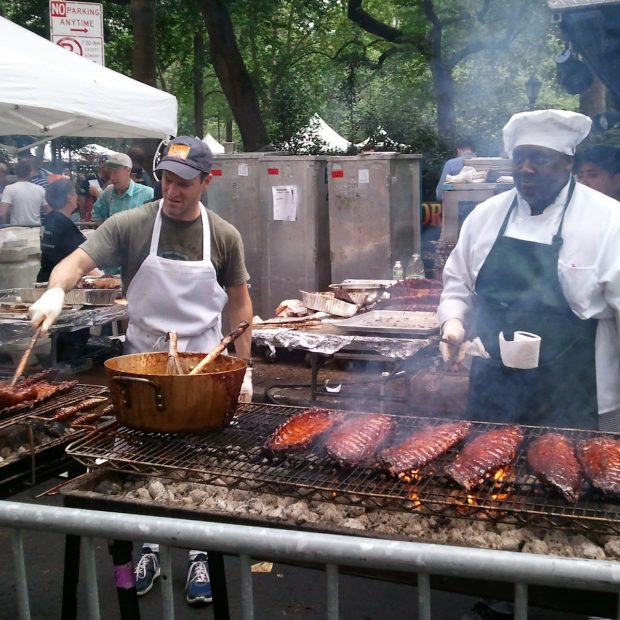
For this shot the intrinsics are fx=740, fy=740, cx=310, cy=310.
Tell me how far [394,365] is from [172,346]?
136 inches

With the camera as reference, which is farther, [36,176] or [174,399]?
[36,176]

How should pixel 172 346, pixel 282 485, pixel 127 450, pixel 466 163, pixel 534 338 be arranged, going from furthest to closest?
pixel 466 163, pixel 534 338, pixel 172 346, pixel 127 450, pixel 282 485

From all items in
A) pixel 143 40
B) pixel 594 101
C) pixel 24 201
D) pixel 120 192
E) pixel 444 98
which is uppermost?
pixel 143 40

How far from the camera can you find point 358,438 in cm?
307

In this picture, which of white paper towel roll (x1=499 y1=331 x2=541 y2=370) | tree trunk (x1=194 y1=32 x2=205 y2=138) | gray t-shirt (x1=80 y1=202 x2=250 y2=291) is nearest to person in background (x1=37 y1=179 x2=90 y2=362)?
gray t-shirt (x1=80 y1=202 x2=250 y2=291)

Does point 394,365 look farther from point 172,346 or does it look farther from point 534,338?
point 172,346

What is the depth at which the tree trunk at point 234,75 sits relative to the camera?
15.4 meters

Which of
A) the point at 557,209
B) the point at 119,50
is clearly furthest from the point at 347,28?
the point at 557,209

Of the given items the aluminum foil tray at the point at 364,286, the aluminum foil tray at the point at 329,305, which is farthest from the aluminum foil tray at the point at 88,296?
the aluminum foil tray at the point at 364,286

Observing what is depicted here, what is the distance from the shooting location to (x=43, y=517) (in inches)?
76.5

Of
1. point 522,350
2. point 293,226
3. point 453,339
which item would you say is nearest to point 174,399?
point 453,339

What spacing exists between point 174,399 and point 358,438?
77 centimetres

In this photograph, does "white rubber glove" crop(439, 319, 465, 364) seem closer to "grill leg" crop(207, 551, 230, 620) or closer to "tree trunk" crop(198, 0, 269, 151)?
"grill leg" crop(207, 551, 230, 620)

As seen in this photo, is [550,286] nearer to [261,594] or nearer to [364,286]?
[261,594]
